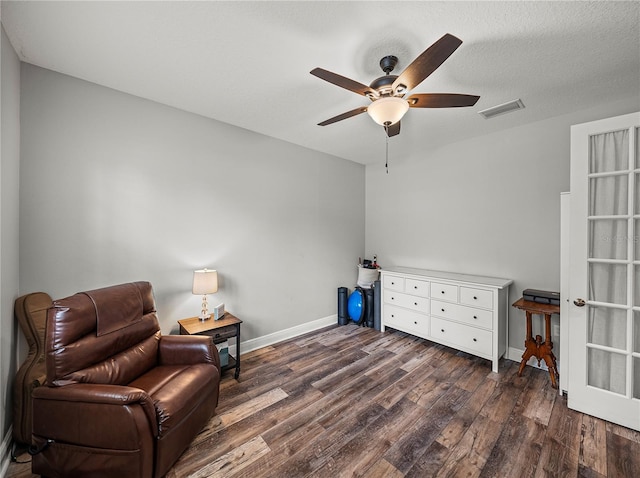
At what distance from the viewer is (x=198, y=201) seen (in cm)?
283

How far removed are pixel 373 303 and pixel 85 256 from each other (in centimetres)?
346

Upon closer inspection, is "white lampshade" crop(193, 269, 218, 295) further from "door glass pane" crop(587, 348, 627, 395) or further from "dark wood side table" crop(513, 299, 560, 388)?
"door glass pane" crop(587, 348, 627, 395)

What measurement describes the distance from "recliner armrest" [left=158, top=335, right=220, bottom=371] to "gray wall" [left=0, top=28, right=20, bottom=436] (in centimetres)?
86

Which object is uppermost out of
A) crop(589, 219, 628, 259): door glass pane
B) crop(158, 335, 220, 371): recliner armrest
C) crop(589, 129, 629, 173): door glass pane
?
crop(589, 129, 629, 173): door glass pane

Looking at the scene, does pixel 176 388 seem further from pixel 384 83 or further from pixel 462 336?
pixel 462 336

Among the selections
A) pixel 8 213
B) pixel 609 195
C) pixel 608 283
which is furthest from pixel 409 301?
pixel 8 213

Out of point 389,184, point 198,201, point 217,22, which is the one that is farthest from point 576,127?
point 198,201

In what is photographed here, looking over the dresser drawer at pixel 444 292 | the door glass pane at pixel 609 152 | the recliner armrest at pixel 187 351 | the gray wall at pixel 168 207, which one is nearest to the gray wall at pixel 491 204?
the dresser drawer at pixel 444 292

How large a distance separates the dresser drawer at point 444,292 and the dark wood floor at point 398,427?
712mm

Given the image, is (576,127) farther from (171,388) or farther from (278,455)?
(171,388)

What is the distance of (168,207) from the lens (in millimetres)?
2631

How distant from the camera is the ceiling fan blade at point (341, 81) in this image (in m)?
1.50

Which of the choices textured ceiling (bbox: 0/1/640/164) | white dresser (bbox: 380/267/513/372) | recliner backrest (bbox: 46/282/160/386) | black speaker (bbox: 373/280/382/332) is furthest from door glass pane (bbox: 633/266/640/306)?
recliner backrest (bbox: 46/282/160/386)

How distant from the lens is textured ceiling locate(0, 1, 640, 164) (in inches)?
58.5
